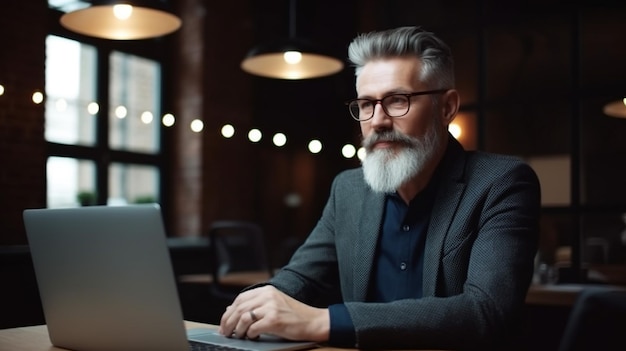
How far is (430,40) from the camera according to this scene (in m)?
1.77

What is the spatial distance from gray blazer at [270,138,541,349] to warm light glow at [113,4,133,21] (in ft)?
5.39

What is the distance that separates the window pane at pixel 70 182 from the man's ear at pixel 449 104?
3.53 m

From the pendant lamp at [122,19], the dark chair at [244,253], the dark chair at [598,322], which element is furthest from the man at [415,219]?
the dark chair at [244,253]

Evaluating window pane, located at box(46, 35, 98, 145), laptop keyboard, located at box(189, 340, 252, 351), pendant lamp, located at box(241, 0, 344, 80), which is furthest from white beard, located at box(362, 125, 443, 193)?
window pane, located at box(46, 35, 98, 145)

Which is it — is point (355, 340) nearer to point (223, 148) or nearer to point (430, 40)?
point (430, 40)

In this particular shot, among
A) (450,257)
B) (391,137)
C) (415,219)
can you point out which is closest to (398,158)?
(391,137)

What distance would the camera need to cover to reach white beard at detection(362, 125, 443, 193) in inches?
68.1

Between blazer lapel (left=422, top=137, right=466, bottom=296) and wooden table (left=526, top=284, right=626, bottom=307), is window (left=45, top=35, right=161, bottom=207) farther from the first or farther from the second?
blazer lapel (left=422, top=137, right=466, bottom=296)

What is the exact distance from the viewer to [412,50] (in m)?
1.74

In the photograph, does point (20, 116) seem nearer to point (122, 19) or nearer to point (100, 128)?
point (100, 128)

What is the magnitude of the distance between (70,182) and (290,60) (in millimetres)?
1904

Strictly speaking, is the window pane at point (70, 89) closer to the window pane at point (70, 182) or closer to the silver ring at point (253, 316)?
the window pane at point (70, 182)

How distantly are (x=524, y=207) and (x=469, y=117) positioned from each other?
14.4 ft

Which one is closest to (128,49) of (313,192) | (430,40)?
(313,192)
